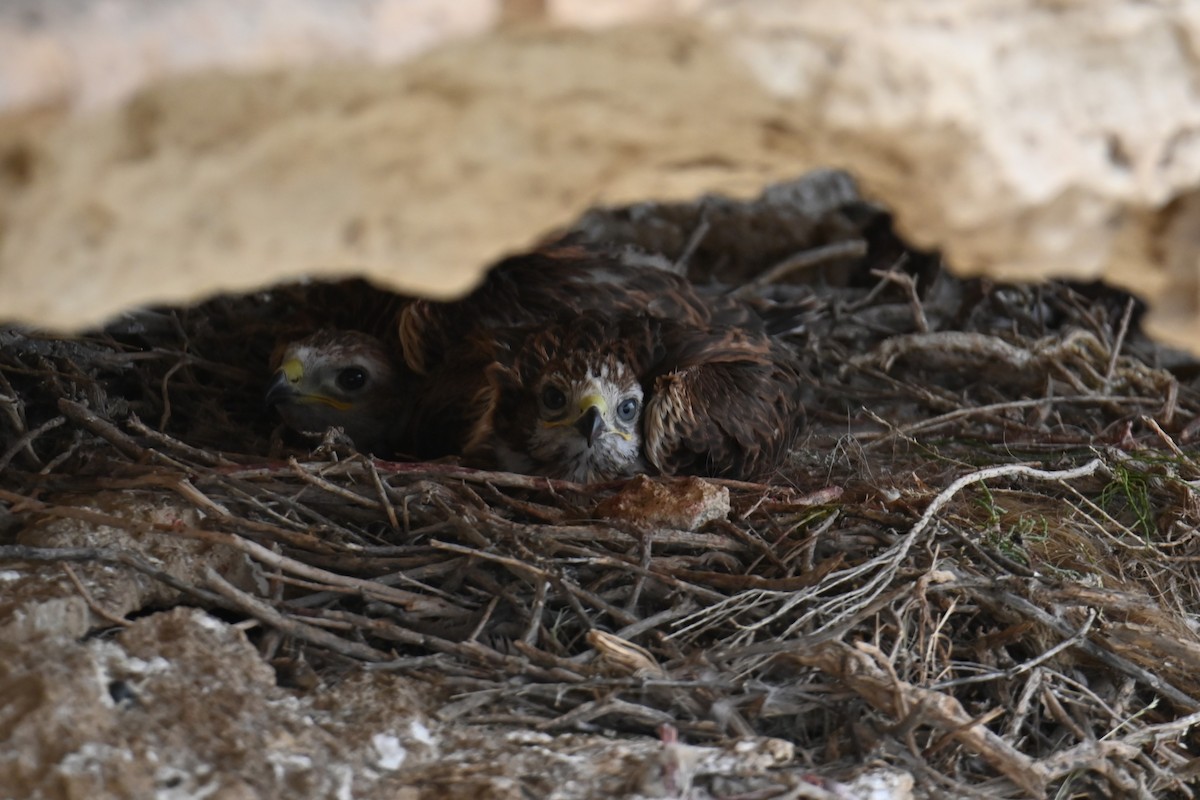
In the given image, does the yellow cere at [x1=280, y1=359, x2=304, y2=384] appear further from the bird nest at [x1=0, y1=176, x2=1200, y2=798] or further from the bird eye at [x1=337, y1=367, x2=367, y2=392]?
the bird nest at [x1=0, y1=176, x2=1200, y2=798]

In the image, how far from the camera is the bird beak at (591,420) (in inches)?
148

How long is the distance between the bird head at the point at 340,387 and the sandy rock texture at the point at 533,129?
2508 mm

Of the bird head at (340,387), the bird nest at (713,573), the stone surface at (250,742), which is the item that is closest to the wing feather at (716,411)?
the bird nest at (713,573)

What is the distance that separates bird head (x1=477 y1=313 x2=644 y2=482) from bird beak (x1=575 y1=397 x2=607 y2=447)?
0.15 feet

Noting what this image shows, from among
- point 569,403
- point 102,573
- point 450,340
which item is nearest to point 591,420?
point 569,403

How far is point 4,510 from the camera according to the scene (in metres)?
3.06

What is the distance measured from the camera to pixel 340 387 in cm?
443

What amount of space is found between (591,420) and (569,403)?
20 centimetres

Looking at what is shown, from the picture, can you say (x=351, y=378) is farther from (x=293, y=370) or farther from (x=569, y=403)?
(x=569, y=403)

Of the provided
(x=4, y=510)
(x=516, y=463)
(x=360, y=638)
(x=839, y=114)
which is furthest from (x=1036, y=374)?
(x=4, y=510)

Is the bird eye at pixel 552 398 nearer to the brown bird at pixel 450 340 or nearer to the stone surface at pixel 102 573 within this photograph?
the brown bird at pixel 450 340

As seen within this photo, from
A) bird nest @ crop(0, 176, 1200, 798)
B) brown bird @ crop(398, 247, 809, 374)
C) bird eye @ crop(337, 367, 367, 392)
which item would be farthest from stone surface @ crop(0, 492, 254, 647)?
brown bird @ crop(398, 247, 809, 374)

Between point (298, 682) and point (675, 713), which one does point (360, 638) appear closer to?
point (298, 682)

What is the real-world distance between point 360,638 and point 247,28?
172cm
